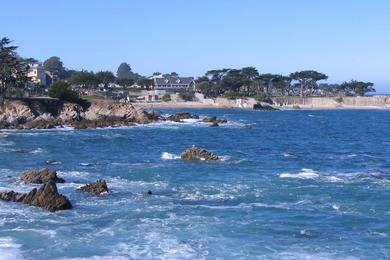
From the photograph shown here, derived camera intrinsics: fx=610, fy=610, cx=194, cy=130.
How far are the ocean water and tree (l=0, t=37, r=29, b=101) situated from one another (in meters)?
40.3

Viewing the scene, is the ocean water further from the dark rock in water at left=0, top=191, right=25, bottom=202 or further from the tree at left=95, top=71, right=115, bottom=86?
the tree at left=95, top=71, right=115, bottom=86

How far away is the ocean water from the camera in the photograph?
24.2m

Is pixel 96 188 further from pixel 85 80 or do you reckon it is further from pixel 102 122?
pixel 85 80

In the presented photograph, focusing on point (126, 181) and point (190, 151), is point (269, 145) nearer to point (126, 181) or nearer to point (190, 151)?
point (190, 151)

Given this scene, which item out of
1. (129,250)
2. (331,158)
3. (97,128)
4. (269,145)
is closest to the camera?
(129,250)

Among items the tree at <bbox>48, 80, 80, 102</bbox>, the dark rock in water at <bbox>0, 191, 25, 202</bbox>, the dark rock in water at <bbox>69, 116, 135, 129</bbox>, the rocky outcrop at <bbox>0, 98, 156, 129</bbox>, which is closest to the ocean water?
the dark rock in water at <bbox>0, 191, 25, 202</bbox>

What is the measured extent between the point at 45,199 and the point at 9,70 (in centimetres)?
7310

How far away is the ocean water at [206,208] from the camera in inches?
952

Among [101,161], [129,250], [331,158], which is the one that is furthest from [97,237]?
[331,158]

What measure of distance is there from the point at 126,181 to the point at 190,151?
13.2 m

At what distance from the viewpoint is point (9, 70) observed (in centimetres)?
9925

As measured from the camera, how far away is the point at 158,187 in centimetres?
3781

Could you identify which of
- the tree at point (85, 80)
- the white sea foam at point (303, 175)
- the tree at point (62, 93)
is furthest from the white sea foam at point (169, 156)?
the tree at point (85, 80)

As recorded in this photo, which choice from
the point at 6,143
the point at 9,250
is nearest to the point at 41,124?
the point at 6,143
